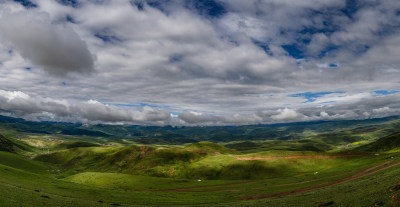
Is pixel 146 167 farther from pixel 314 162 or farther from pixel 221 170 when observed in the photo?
pixel 314 162

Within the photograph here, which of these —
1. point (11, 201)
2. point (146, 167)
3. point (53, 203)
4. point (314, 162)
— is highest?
point (11, 201)

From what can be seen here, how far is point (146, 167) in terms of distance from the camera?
19200 cm

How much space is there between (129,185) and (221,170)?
238 ft


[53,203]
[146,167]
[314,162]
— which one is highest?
[53,203]

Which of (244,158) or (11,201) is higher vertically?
(11,201)

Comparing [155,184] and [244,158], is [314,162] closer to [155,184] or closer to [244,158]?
[244,158]

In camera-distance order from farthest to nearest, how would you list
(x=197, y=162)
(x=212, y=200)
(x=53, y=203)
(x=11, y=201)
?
(x=197, y=162) < (x=212, y=200) < (x=53, y=203) < (x=11, y=201)

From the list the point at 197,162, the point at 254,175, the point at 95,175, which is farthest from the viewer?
the point at 197,162

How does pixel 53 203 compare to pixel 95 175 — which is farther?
pixel 95 175

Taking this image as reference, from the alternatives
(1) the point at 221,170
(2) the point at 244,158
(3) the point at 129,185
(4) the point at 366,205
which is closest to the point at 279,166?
(2) the point at 244,158

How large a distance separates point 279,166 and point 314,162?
2651 centimetres

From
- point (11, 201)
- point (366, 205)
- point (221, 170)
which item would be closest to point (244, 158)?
point (221, 170)

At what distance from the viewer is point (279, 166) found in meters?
152

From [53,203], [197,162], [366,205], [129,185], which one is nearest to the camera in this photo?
[366,205]
